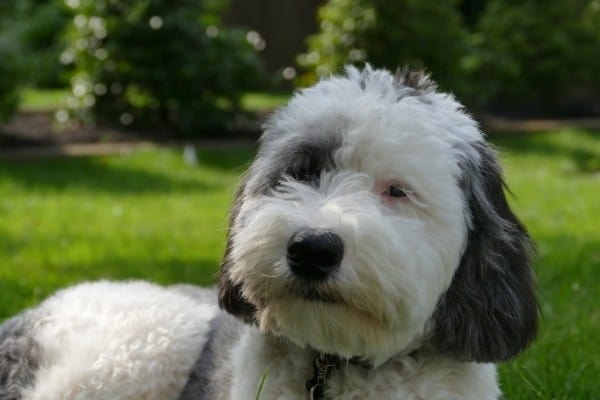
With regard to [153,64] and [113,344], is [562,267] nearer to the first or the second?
[113,344]

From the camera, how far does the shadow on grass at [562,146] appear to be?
39.5ft

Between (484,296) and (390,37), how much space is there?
10.6 meters

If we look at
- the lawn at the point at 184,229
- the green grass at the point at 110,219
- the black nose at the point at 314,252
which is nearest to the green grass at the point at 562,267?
the lawn at the point at 184,229

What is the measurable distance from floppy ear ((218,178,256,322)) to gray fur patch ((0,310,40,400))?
0.94 meters

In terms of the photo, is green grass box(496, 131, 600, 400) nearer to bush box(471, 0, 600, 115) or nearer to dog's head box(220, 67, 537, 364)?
dog's head box(220, 67, 537, 364)

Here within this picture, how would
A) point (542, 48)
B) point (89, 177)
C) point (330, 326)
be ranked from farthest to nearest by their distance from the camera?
point (542, 48), point (89, 177), point (330, 326)

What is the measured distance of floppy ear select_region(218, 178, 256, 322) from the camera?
314cm

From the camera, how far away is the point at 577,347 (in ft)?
15.0

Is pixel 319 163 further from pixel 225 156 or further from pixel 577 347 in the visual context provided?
pixel 225 156

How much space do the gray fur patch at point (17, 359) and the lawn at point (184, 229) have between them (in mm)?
936

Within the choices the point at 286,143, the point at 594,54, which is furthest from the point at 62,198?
the point at 594,54

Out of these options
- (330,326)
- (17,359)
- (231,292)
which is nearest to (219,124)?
(17,359)

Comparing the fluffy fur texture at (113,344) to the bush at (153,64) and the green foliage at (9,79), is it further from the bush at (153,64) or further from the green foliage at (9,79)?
the bush at (153,64)

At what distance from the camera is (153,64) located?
12.5 meters
